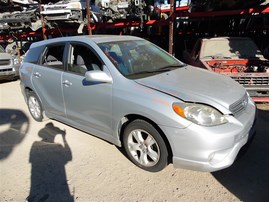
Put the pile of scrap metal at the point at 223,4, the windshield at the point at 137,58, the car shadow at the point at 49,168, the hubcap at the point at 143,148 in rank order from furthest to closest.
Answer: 1. the pile of scrap metal at the point at 223,4
2. the windshield at the point at 137,58
3. the hubcap at the point at 143,148
4. the car shadow at the point at 49,168

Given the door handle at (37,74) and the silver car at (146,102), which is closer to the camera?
the silver car at (146,102)

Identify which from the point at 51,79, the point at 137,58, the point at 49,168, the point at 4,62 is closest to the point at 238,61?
the point at 137,58

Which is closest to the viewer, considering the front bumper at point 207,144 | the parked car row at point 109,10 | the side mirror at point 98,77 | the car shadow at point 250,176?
the front bumper at point 207,144

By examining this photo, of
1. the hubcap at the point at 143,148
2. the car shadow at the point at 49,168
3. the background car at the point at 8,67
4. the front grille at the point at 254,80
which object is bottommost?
the background car at the point at 8,67

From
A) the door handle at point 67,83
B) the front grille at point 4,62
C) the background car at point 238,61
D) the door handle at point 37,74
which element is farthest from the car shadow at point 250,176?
the front grille at point 4,62

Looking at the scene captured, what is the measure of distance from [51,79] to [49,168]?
150 centimetres

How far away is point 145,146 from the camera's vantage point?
3.18m

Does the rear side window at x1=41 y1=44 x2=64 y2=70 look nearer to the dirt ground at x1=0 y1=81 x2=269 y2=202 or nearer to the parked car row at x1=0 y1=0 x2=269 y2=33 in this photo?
the dirt ground at x1=0 y1=81 x2=269 y2=202

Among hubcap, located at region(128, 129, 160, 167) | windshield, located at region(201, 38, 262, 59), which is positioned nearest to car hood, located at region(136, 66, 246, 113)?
hubcap, located at region(128, 129, 160, 167)

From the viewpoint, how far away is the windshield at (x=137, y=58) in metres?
3.45

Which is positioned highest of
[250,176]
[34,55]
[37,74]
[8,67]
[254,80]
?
[34,55]

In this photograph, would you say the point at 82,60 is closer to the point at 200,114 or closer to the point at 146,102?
the point at 146,102

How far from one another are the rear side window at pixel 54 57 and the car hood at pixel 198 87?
1668 mm

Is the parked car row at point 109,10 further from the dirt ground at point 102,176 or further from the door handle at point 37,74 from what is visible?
the dirt ground at point 102,176
